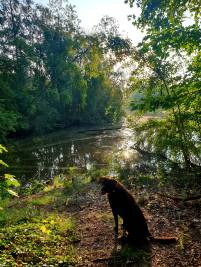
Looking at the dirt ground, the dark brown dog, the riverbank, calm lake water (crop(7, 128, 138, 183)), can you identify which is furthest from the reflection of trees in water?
the dark brown dog

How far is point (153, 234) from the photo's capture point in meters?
7.93

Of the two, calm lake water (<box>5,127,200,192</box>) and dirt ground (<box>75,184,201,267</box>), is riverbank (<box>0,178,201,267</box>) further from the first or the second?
calm lake water (<box>5,127,200,192</box>)

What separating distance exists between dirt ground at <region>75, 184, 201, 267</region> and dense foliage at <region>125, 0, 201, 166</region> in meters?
3.27

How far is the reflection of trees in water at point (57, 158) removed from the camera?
22191 millimetres

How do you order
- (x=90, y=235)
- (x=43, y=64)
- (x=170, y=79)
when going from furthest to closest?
(x=43, y=64) → (x=170, y=79) → (x=90, y=235)

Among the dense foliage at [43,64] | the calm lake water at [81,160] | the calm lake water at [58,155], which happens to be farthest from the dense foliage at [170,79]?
the dense foliage at [43,64]

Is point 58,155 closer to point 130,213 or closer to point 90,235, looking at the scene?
point 90,235

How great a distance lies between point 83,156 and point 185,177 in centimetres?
1493

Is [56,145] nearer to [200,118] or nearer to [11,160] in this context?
[11,160]

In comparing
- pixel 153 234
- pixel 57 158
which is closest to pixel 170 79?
pixel 153 234

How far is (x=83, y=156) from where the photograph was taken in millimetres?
27641

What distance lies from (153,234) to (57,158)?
67.0 ft

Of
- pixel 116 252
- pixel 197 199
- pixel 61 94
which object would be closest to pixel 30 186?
pixel 197 199

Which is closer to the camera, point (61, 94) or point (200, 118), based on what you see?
point (200, 118)
